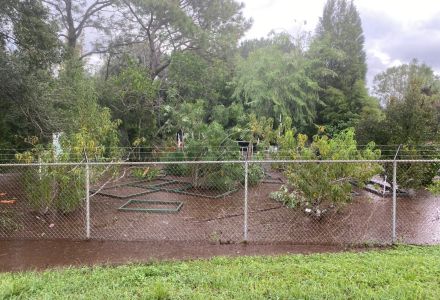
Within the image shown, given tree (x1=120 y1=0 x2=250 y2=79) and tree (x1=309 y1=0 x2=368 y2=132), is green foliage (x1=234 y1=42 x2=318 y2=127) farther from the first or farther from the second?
tree (x1=120 y1=0 x2=250 y2=79)

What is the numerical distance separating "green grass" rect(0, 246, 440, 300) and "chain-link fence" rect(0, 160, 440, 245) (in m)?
1.45

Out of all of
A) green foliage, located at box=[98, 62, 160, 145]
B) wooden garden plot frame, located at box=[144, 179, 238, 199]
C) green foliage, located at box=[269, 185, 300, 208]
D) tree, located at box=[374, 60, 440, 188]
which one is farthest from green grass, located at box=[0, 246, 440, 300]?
green foliage, located at box=[98, 62, 160, 145]

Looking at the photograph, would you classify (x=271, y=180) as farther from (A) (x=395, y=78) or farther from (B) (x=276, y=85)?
(A) (x=395, y=78)

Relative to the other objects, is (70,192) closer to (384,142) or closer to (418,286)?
(418,286)

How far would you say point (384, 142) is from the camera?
36.3ft

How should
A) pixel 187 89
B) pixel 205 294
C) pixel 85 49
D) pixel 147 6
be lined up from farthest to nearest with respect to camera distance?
pixel 85 49, pixel 187 89, pixel 147 6, pixel 205 294

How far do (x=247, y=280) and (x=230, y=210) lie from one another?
426 cm

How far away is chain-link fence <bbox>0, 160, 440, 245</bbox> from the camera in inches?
248

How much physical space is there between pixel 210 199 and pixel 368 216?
3.70 metres

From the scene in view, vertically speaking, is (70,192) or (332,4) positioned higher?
(332,4)

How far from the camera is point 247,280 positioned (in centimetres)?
385

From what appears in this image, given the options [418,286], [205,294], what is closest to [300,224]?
[418,286]

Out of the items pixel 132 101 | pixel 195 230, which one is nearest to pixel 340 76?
pixel 132 101

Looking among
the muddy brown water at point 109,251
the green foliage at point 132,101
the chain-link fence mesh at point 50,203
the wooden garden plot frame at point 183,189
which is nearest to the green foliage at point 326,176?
the muddy brown water at point 109,251
